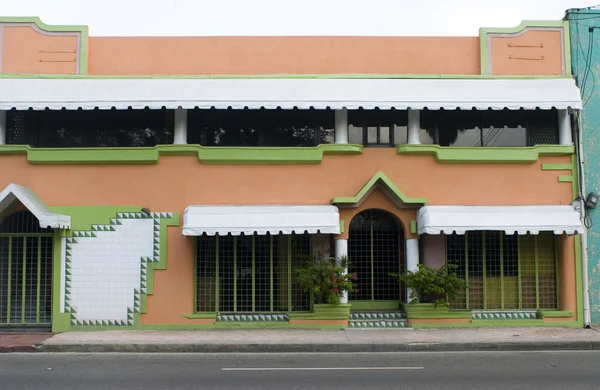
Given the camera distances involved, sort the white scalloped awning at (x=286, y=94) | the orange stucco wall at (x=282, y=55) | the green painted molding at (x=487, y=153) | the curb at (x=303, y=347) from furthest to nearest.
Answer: the orange stucco wall at (x=282, y=55)
the green painted molding at (x=487, y=153)
the white scalloped awning at (x=286, y=94)
the curb at (x=303, y=347)

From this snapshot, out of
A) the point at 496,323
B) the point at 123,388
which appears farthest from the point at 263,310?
the point at 123,388

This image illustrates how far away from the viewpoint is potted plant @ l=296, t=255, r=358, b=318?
14.1 metres

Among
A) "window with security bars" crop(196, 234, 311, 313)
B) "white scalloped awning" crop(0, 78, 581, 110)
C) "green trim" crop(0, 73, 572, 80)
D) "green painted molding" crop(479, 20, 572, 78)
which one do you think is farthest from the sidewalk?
"green painted molding" crop(479, 20, 572, 78)

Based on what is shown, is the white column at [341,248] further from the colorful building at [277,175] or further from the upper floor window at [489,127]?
the upper floor window at [489,127]

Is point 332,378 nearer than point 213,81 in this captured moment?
Yes

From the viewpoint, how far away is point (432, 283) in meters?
14.2

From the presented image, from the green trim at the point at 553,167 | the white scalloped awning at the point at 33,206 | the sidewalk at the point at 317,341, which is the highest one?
the green trim at the point at 553,167

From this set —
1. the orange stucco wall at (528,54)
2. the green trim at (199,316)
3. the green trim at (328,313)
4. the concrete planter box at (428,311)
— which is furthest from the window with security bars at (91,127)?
the orange stucco wall at (528,54)

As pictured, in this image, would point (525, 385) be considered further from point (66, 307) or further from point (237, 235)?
point (66, 307)

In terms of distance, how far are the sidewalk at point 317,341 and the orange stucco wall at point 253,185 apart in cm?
135

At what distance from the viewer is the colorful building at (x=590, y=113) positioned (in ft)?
49.0

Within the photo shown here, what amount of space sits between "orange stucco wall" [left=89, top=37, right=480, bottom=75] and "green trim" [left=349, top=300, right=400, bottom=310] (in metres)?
5.18

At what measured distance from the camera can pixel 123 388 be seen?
28.9 ft

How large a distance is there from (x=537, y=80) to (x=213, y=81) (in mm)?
7062
